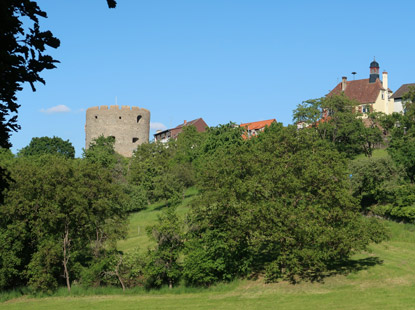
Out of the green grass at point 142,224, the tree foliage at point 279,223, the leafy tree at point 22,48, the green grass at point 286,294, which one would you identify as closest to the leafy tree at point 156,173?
the green grass at point 142,224

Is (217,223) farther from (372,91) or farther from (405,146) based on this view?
(372,91)

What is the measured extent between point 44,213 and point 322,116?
39250 mm

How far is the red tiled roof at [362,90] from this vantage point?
87.7m

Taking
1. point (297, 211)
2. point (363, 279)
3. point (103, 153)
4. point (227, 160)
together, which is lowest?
point (363, 279)

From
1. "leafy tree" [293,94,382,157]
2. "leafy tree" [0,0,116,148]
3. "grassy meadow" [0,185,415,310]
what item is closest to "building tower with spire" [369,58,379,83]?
"leafy tree" [293,94,382,157]

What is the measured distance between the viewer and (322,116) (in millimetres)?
67938

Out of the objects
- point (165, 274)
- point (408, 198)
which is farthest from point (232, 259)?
point (408, 198)

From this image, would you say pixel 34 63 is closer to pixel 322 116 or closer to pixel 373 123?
pixel 322 116

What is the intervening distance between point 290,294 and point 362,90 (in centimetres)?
6354

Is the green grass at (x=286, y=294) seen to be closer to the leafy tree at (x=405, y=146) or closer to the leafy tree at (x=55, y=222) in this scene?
the leafy tree at (x=55, y=222)

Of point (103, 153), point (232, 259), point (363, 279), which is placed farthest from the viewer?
point (103, 153)

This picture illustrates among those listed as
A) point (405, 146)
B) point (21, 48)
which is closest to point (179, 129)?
point (405, 146)

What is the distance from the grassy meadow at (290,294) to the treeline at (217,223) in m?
0.99

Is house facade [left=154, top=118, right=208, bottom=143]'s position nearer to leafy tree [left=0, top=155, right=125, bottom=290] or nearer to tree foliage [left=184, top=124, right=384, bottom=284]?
leafy tree [left=0, top=155, right=125, bottom=290]
